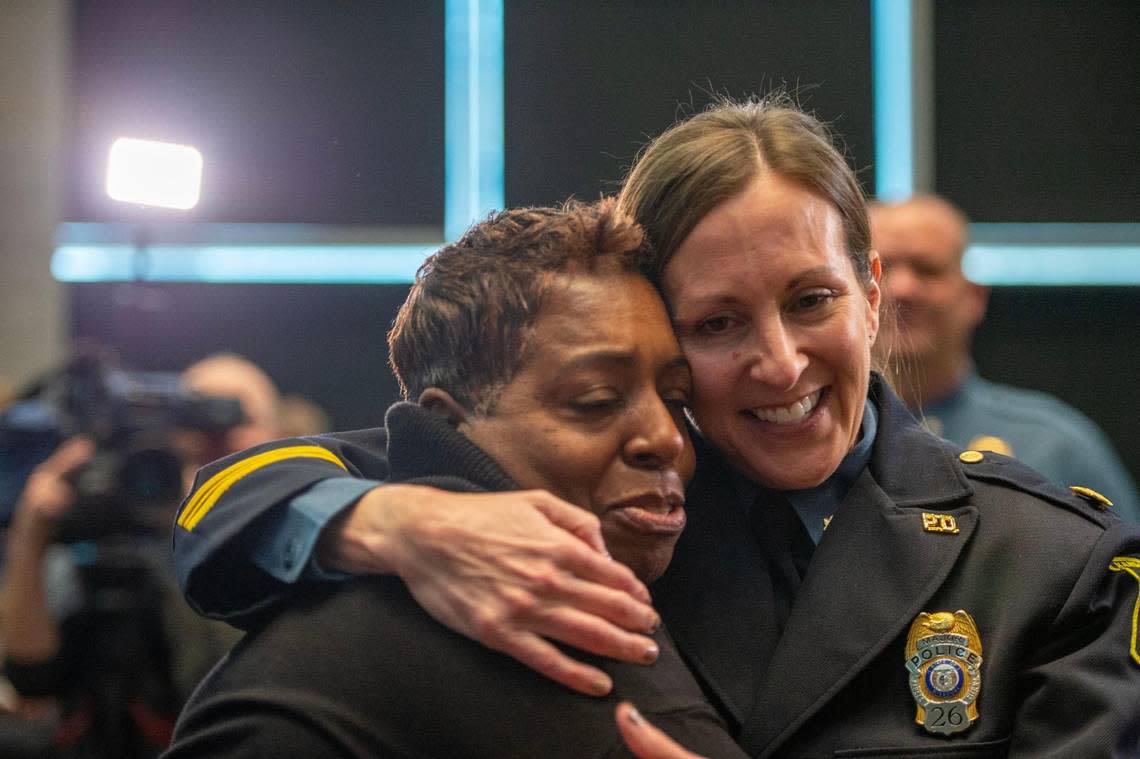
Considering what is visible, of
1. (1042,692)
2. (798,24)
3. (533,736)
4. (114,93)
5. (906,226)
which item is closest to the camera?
(533,736)

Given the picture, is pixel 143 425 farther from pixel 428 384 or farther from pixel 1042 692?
pixel 1042 692

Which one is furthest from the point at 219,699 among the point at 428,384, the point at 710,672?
the point at 710,672

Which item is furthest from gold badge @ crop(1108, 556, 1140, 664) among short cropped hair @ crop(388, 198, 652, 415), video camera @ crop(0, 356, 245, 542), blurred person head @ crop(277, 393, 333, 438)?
blurred person head @ crop(277, 393, 333, 438)

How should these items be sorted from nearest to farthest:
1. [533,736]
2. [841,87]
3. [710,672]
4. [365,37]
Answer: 1. [533,736]
2. [710,672]
3. [841,87]
4. [365,37]

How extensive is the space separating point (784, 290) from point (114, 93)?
212cm

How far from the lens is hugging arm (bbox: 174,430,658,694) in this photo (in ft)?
3.45

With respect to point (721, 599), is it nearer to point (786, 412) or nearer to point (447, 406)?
point (786, 412)

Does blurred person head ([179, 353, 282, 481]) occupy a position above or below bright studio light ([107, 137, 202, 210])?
below

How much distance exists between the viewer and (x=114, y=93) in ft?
9.82

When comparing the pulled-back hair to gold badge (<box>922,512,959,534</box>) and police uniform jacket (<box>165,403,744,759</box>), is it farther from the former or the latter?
police uniform jacket (<box>165,403,744,759</box>)

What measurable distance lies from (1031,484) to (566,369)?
0.59m

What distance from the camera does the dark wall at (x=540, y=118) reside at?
2.33m

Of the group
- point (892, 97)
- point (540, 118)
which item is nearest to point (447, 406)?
point (540, 118)

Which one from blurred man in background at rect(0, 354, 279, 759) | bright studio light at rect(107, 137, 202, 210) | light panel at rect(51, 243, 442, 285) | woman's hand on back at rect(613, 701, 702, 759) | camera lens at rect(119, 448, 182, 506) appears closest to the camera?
woman's hand on back at rect(613, 701, 702, 759)
